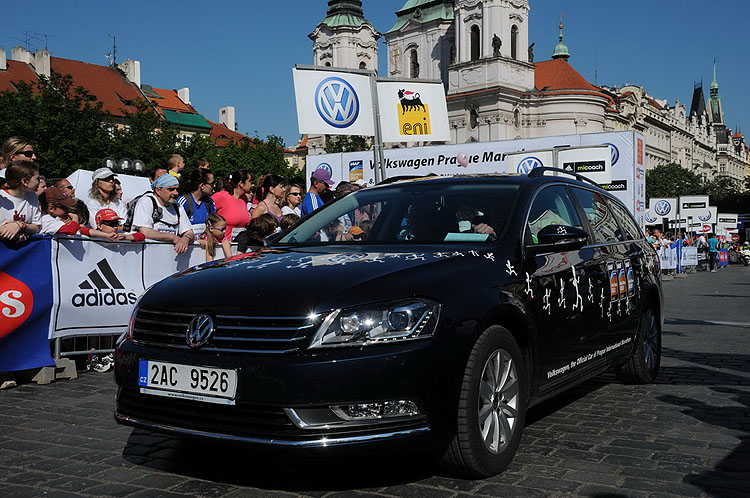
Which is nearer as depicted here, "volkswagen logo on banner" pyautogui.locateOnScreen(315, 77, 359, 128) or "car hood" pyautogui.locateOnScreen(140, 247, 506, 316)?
"car hood" pyautogui.locateOnScreen(140, 247, 506, 316)

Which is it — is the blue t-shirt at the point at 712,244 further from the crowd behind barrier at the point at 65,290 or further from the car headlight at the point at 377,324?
the car headlight at the point at 377,324

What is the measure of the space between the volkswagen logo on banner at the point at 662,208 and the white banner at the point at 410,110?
1152 inches

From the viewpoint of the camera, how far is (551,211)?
201 inches

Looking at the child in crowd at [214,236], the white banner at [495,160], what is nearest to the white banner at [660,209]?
the white banner at [495,160]

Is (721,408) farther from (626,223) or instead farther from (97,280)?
(97,280)

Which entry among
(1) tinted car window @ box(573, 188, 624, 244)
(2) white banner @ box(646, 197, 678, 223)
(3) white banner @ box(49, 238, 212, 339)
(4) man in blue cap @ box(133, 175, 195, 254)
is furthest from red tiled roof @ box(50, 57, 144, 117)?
(1) tinted car window @ box(573, 188, 624, 244)

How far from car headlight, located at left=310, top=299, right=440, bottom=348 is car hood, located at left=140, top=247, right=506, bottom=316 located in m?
0.05

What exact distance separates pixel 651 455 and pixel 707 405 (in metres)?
1.75

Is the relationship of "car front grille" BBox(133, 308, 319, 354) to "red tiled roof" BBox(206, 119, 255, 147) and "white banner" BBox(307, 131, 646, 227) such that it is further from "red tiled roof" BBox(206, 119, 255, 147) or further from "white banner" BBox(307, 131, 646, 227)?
"red tiled roof" BBox(206, 119, 255, 147)

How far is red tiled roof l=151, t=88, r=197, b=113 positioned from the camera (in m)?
101

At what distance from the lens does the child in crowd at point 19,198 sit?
6.79 metres

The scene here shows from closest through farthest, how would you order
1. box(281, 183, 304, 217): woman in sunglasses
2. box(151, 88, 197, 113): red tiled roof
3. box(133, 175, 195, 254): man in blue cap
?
box(133, 175, 195, 254): man in blue cap < box(281, 183, 304, 217): woman in sunglasses < box(151, 88, 197, 113): red tiled roof

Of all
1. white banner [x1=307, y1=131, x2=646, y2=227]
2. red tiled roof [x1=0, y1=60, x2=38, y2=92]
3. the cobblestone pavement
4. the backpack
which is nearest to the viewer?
the cobblestone pavement

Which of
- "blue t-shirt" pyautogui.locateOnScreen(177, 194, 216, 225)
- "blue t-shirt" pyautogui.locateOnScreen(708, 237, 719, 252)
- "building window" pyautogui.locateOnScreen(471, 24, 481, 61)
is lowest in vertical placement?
"blue t-shirt" pyautogui.locateOnScreen(708, 237, 719, 252)
